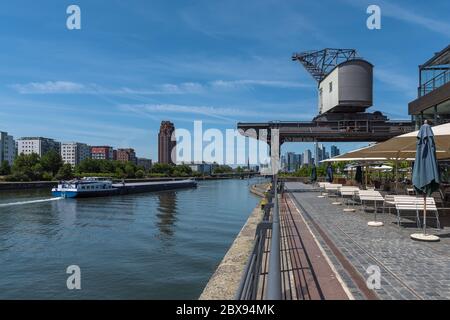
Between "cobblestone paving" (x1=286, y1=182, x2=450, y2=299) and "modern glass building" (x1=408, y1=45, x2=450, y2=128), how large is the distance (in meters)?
11.8

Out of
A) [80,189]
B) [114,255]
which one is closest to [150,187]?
[80,189]

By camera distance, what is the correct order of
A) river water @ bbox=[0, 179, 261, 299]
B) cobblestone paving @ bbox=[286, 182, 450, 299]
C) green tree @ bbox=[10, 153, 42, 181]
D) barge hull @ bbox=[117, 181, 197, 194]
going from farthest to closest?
green tree @ bbox=[10, 153, 42, 181] → barge hull @ bbox=[117, 181, 197, 194] → river water @ bbox=[0, 179, 261, 299] → cobblestone paving @ bbox=[286, 182, 450, 299]

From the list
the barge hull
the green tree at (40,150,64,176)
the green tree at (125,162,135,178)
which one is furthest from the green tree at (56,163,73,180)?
the green tree at (125,162,135,178)

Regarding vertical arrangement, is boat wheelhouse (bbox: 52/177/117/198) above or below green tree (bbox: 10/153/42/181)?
below

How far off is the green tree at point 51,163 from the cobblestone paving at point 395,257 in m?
97.2

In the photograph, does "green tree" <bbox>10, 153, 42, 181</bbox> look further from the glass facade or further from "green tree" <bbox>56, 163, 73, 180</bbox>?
the glass facade

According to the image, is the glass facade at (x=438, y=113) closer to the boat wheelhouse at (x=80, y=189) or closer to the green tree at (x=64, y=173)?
the boat wheelhouse at (x=80, y=189)

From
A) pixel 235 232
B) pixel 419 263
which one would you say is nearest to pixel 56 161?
pixel 235 232

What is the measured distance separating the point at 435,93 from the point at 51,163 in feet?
310

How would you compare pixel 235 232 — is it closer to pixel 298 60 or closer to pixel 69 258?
pixel 69 258

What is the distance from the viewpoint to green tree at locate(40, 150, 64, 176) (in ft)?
319

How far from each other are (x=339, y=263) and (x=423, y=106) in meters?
20.1

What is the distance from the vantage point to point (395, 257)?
7.29m

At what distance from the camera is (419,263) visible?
679 centimetres
